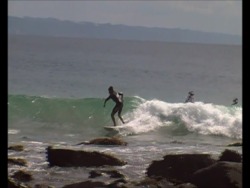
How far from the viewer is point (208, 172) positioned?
358 inches

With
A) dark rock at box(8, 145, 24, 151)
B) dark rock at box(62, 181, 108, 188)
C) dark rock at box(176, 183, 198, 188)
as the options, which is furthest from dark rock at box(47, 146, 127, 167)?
dark rock at box(176, 183, 198, 188)

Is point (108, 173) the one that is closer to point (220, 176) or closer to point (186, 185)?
point (186, 185)

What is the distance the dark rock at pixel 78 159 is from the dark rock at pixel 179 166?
1238 millimetres

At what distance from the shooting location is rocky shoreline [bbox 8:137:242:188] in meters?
8.86

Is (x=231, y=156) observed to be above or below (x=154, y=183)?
above

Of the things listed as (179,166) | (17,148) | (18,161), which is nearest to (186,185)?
(179,166)

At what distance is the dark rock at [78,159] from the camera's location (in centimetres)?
1102

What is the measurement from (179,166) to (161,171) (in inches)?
17.2

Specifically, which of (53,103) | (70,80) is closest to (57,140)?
(53,103)

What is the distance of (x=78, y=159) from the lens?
1101 cm

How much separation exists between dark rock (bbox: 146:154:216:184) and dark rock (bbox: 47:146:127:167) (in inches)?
48.7

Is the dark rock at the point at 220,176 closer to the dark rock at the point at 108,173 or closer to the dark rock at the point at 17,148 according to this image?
the dark rock at the point at 108,173
